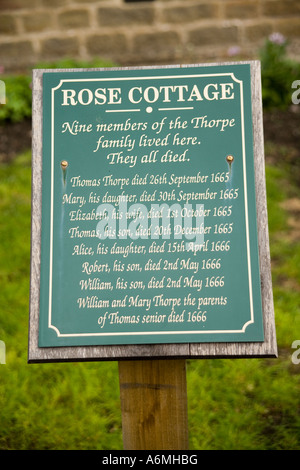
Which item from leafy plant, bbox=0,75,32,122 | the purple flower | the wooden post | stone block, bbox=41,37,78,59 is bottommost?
the wooden post

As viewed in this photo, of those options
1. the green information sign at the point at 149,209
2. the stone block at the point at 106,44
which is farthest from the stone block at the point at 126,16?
the green information sign at the point at 149,209

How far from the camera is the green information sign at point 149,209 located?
1.85m

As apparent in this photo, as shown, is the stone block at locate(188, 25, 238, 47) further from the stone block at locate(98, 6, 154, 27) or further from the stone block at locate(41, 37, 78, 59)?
the stone block at locate(41, 37, 78, 59)

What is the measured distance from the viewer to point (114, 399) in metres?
2.94

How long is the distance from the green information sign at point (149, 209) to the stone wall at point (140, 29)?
428 cm

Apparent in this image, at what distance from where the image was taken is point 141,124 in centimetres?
196

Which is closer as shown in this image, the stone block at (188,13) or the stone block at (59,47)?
the stone block at (188,13)

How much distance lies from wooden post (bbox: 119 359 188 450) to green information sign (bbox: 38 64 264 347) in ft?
0.97

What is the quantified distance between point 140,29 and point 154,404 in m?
A: 4.84

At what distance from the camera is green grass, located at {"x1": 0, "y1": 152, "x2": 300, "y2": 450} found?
2.72 meters

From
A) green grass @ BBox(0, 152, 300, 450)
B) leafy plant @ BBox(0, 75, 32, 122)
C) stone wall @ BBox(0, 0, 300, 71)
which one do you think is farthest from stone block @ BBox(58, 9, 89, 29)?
green grass @ BBox(0, 152, 300, 450)

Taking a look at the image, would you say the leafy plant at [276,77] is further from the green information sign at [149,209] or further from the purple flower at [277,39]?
the green information sign at [149,209]
